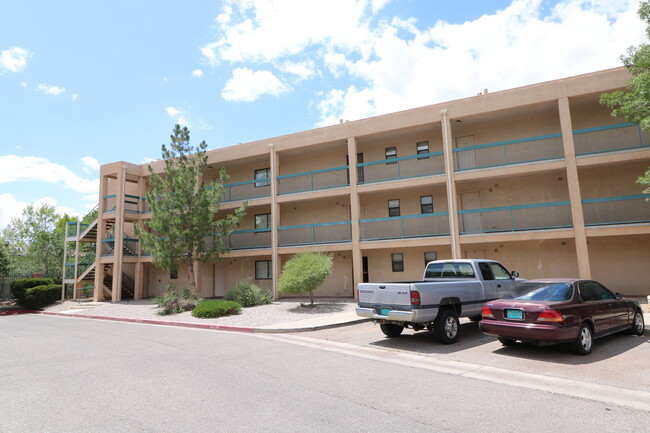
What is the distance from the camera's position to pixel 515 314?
26.1ft

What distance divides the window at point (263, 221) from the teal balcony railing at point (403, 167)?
22.7 feet

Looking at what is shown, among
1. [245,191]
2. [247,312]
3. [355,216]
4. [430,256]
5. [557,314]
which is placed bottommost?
[247,312]

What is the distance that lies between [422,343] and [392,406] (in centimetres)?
487

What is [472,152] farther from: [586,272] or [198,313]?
[198,313]

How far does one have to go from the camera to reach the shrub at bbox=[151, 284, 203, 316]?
18453mm

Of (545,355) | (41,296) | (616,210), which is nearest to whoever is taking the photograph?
(545,355)

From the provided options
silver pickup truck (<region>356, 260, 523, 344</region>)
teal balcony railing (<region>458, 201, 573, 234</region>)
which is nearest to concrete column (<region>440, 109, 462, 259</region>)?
teal balcony railing (<region>458, 201, 573, 234</region>)

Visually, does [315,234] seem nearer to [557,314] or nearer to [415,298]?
[415,298]

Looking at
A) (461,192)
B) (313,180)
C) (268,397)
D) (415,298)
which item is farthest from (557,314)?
(313,180)

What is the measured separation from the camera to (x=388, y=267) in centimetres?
2128

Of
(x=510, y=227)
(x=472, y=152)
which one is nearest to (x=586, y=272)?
(x=510, y=227)

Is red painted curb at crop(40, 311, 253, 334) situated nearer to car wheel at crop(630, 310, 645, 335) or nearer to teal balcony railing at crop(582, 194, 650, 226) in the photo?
car wheel at crop(630, 310, 645, 335)

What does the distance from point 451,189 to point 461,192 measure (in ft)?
7.47

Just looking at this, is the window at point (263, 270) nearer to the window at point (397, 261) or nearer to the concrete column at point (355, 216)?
the concrete column at point (355, 216)
